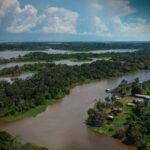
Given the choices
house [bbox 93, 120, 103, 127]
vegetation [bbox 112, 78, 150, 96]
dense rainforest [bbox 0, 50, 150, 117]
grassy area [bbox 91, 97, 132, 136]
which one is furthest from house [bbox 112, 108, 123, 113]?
dense rainforest [bbox 0, 50, 150, 117]

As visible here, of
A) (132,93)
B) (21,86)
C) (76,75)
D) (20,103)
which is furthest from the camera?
(76,75)

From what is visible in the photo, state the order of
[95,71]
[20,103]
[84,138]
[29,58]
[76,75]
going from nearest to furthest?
[84,138] → [20,103] → [76,75] → [95,71] → [29,58]

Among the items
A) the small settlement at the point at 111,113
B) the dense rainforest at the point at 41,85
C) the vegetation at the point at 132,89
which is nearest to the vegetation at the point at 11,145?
the small settlement at the point at 111,113

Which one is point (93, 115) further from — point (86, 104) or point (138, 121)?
point (86, 104)

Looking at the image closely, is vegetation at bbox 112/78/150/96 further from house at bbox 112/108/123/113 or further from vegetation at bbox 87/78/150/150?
house at bbox 112/108/123/113

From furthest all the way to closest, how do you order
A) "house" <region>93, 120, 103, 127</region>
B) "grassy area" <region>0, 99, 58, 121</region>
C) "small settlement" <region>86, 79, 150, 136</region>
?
1. "grassy area" <region>0, 99, 58, 121</region>
2. "house" <region>93, 120, 103, 127</region>
3. "small settlement" <region>86, 79, 150, 136</region>

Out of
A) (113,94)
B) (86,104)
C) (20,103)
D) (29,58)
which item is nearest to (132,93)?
(113,94)
